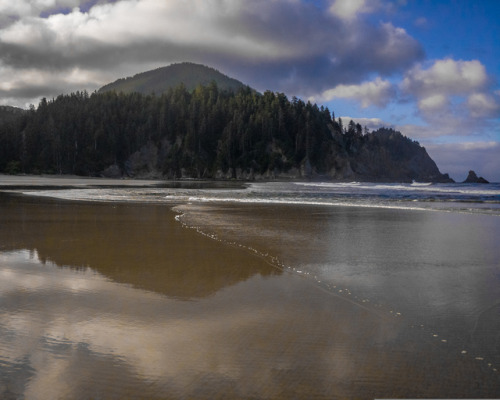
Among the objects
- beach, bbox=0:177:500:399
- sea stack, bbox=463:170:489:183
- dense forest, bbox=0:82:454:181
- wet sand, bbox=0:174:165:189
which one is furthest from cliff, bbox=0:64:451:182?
beach, bbox=0:177:500:399

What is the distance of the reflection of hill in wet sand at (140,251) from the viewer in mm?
7222

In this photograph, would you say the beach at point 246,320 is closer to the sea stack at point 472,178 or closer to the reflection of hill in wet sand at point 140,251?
the reflection of hill in wet sand at point 140,251

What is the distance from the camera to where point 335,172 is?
5300 inches

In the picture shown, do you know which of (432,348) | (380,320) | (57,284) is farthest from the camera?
(57,284)

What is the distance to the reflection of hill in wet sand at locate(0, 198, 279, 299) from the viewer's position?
23.7 ft

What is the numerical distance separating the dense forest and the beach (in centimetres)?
11747

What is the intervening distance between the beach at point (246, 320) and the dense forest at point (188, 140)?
117474 millimetres

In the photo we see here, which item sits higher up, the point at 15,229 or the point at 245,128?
the point at 245,128

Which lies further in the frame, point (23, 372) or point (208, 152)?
point (208, 152)

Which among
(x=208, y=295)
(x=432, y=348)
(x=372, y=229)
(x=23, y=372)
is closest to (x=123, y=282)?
(x=208, y=295)

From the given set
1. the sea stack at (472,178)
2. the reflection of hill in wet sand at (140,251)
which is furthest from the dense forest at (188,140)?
the reflection of hill in wet sand at (140,251)

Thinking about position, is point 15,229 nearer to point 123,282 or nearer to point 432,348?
point 123,282

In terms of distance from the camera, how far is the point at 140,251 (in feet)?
32.1

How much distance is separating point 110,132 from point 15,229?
140 meters
